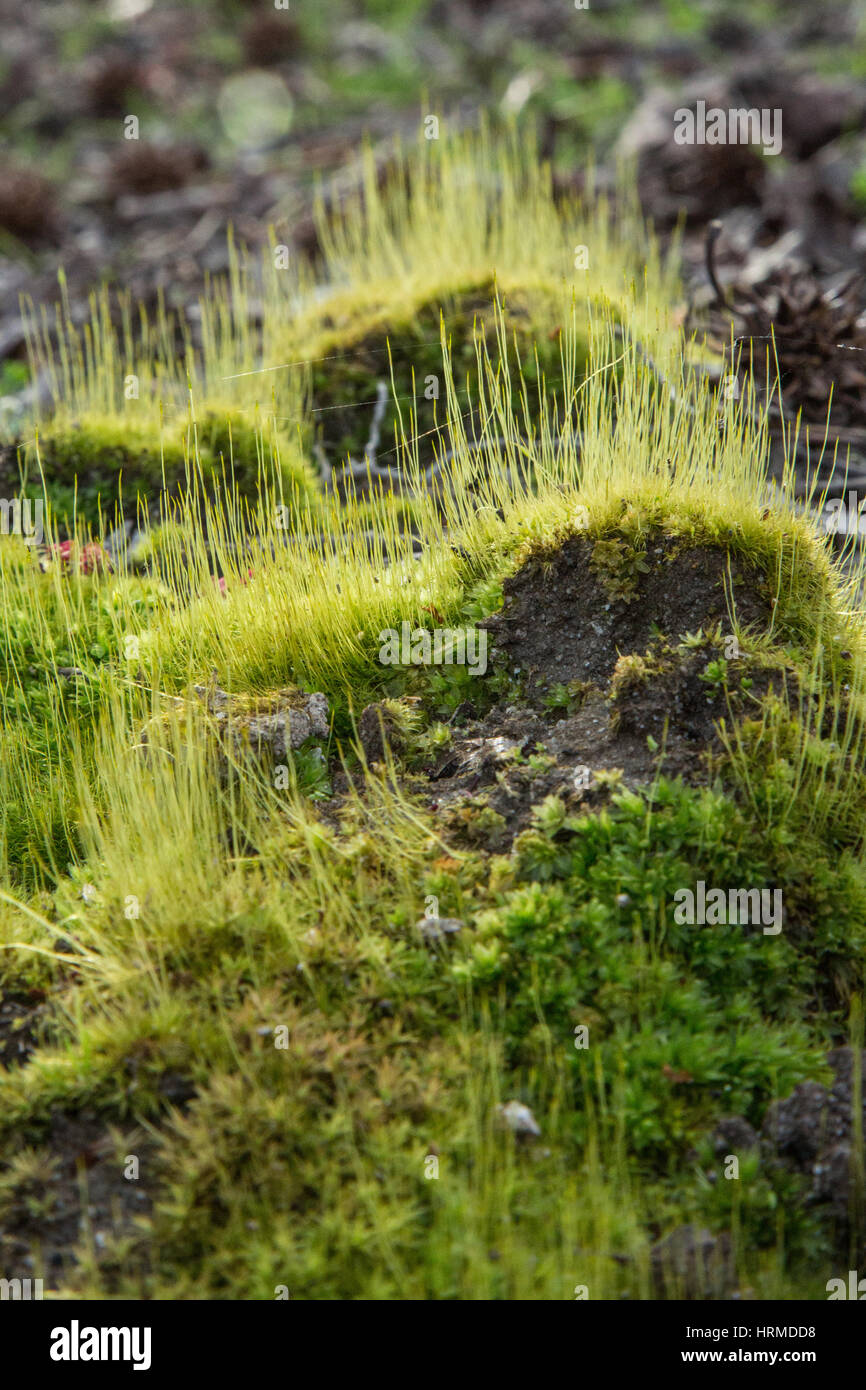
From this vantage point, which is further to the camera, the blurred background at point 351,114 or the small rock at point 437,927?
the blurred background at point 351,114

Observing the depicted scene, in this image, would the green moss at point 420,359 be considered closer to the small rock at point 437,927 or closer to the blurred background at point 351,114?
the blurred background at point 351,114

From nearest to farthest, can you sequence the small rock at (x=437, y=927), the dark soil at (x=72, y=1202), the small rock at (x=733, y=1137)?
the dark soil at (x=72, y=1202)
the small rock at (x=733, y=1137)
the small rock at (x=437, y=927)

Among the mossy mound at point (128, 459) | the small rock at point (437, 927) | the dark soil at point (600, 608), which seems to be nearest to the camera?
the small rock at point (437, 927)

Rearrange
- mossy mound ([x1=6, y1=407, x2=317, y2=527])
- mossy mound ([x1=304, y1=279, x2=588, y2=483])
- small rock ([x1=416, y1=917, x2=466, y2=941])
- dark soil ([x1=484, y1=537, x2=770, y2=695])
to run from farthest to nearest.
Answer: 1. mossy mound ([x1=304, y1=279, x2=588, y2=483])
2. mossy mound ([x1=6, y1=407, x2=317, y2=527])
3. dark soil ([x1=484, y1=537, x2=770, y2=695])
4. small rock ([x1=416, y1=917, x2=466, y2=941])

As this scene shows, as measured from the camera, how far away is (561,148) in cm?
1085

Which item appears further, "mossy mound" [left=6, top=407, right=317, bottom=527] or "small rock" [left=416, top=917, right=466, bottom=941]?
"mossy mound" [left=6, top=407, right=317, bottom=527]

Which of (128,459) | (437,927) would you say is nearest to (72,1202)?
(437,927)

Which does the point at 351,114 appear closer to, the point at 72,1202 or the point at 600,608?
the point at 600,608

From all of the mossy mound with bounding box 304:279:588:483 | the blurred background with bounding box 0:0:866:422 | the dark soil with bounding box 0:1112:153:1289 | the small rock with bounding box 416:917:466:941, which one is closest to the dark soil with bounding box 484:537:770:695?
the small rock with bounding box 416:917:466:941

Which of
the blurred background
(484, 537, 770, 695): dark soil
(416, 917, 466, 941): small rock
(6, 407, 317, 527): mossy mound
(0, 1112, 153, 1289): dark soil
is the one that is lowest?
(0, 1112, 153, 1289): dark soil

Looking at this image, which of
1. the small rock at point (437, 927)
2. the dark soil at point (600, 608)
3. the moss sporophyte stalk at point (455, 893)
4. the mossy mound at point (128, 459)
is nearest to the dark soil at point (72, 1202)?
the moss sporophyte stalk at point (455, 893)

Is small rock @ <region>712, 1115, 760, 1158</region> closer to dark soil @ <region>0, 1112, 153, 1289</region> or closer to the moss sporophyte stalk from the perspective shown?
the moss sporophyte stalk
